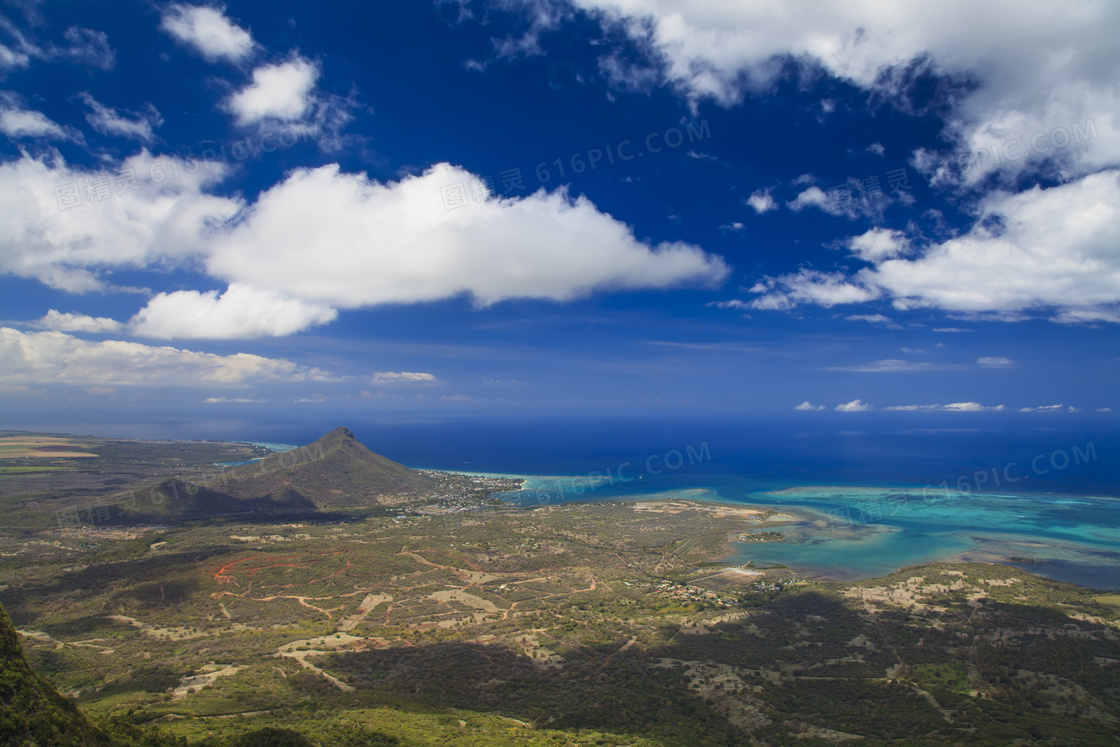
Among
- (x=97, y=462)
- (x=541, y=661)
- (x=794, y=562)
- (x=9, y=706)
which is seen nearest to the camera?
(x=9, y=706)

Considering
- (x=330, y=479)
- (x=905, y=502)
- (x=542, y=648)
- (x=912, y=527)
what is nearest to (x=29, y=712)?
(x=542, y=648)

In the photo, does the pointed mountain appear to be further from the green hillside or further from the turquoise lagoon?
the green hillside

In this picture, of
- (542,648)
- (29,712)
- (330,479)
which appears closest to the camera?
(29,712)

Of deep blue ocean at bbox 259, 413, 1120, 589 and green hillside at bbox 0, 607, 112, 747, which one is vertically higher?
green hillside at bbox 0, 607, 112, 747

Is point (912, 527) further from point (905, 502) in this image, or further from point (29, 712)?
point (29, 712)

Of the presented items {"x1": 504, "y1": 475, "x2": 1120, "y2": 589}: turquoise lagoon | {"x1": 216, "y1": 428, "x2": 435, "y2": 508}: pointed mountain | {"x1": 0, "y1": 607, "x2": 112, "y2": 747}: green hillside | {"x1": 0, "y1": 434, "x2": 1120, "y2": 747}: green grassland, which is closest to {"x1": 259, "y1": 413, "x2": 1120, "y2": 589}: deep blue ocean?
{"x1": 504, "y1": 475, "x2": 1120, "y2": 589}: turquoise lagoon

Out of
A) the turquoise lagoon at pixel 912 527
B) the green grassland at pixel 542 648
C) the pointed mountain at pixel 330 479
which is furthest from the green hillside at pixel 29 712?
the pointed mountain at pixel 330 479

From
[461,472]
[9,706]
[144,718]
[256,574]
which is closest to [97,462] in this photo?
[461,472]

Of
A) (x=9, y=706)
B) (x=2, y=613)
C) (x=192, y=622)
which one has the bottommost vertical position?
(x=192, y=622)

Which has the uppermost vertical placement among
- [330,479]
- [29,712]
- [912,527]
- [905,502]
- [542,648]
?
[29,712]

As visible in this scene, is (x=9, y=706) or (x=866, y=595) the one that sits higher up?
(x=9, y=706)

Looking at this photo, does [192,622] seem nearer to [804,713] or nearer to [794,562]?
[804,713]
